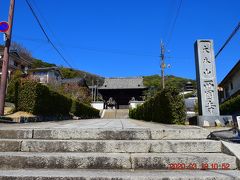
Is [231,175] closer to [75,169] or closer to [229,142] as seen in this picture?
[229,142]

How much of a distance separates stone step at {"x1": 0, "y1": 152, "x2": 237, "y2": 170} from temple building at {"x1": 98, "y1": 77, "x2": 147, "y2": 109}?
4199 cm

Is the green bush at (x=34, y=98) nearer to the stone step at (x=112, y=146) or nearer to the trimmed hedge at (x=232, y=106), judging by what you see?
the stone step at (x=112, y=146)

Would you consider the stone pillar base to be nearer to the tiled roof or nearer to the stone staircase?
the stone staircase

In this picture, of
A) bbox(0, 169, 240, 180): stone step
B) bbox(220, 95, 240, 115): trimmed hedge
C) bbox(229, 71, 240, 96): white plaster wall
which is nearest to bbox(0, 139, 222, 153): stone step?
bbox(0, 169, 240, 180): stone step

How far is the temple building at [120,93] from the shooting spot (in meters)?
45.4

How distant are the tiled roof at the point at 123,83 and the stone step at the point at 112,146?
135ft

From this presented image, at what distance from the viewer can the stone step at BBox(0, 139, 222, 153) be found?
3020 mm

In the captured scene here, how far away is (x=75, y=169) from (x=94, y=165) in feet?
0.74

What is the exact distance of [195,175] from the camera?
2.40 meters

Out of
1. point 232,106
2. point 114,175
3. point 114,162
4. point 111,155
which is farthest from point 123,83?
point 114,175

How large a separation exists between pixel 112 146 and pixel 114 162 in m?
0.33

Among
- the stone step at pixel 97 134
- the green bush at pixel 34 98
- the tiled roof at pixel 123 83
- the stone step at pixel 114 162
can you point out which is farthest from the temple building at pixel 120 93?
the stone step at pixel 114 162

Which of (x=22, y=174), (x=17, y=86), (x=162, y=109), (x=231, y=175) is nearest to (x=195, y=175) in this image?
(x=231, y=175)

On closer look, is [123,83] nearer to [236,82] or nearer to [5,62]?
[236,82]
